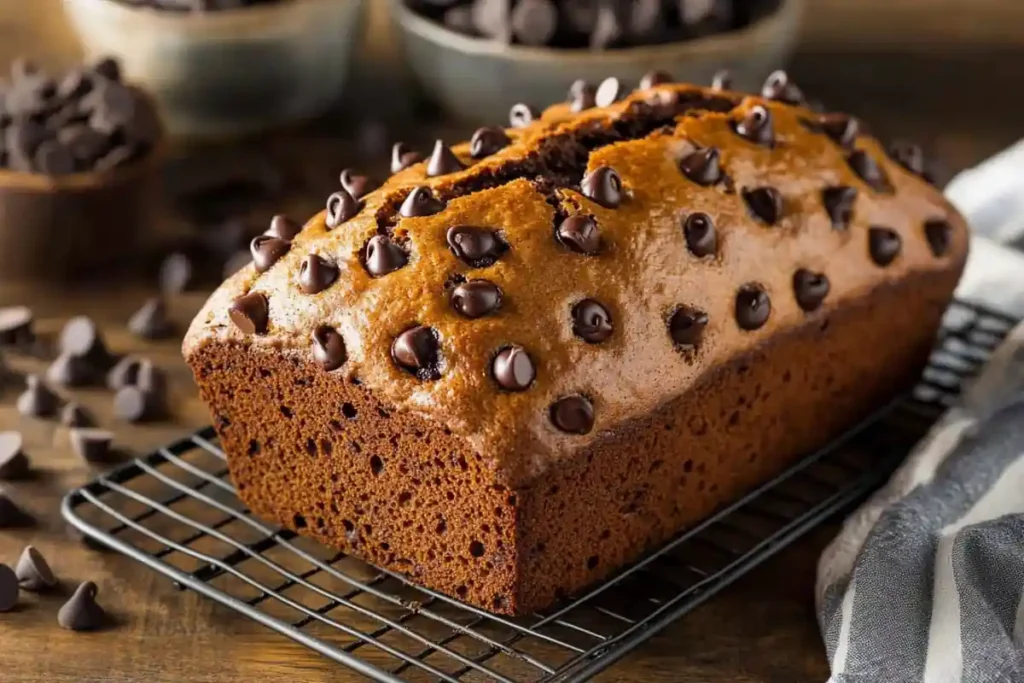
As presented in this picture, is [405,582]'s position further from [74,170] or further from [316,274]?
[74,170]

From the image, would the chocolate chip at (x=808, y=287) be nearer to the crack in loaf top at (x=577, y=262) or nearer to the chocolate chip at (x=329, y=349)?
the crack in loaf top at (x=577, y=262)

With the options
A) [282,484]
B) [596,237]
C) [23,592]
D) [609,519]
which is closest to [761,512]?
[609,519]

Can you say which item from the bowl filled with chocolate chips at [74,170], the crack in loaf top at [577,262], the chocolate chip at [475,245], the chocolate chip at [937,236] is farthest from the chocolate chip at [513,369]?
the bowl filled with chocolate chips at [74,170]

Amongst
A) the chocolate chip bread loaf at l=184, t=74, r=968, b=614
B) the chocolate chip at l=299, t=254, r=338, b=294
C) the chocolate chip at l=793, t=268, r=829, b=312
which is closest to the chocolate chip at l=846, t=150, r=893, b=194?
the chocolate chip bread loaf at l=184, t=74, r=968, b=614

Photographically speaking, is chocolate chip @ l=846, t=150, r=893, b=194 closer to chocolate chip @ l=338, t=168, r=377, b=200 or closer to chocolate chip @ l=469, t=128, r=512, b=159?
chocolate chip @ l=469, t=128, r=512, b=159

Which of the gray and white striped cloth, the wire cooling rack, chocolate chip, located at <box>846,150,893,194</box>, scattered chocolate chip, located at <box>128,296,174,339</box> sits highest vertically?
chocolate chip, located at <box>846,150,893,194</box>
